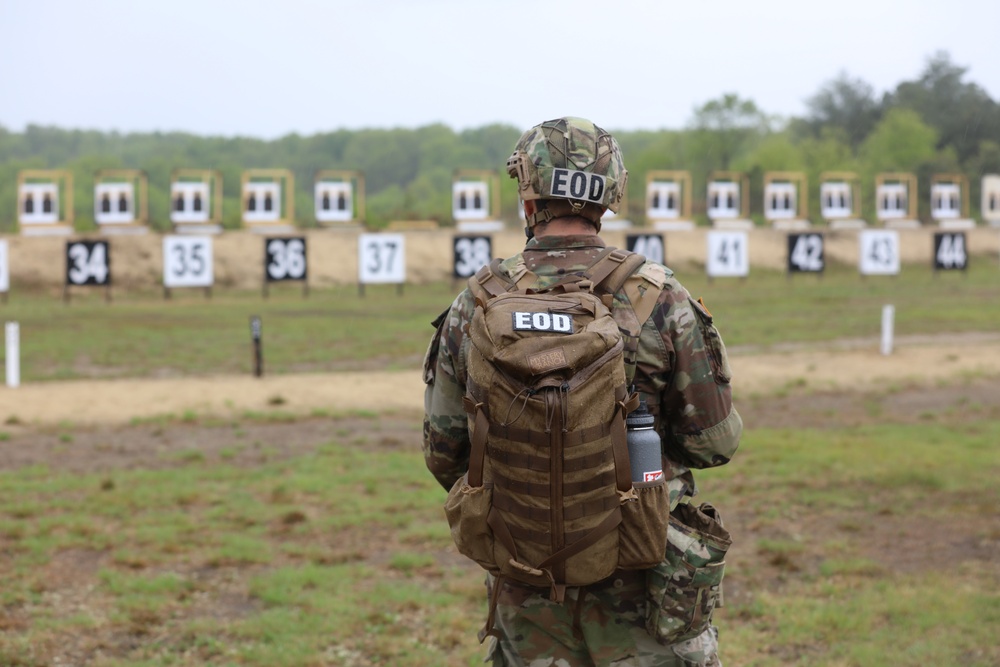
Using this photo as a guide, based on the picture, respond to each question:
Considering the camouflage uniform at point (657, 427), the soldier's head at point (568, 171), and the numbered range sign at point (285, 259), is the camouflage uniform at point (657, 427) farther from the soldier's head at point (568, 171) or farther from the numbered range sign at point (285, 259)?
the numbered range sign at point (285, 259)

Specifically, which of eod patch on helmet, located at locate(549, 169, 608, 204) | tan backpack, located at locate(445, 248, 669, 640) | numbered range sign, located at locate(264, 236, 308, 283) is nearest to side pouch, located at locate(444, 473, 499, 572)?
tan backpack, located at locate(445, 248, 669, 640)

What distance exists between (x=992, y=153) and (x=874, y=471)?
1462 inches

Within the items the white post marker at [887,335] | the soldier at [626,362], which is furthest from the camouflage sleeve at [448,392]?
the white post marker at [887,335]

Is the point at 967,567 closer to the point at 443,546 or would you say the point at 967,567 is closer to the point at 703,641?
the point at 443,546

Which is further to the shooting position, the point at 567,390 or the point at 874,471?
the point at 874,471

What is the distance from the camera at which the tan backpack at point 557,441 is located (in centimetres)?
227

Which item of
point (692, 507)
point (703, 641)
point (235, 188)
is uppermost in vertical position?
point (235, 188)

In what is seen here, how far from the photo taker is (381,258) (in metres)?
25.3

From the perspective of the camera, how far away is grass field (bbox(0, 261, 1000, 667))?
15.4 ft

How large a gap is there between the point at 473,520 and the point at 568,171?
824 mm

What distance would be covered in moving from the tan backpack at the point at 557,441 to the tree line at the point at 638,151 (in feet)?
102

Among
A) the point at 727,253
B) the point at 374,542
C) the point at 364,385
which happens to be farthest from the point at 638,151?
the point at 374,542

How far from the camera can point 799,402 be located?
11.9m

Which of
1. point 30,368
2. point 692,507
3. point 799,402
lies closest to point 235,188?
point 30,368
